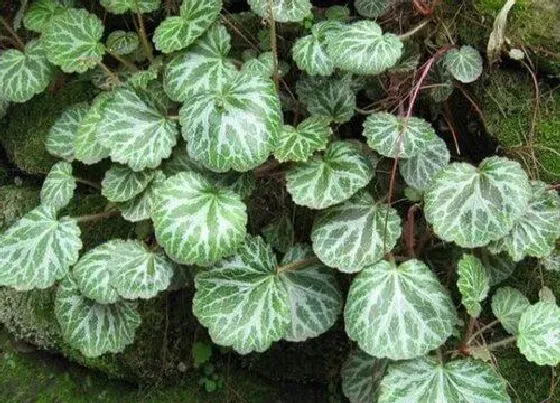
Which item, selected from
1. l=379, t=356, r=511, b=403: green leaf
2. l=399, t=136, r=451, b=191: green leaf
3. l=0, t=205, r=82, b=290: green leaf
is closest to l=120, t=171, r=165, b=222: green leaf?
l=0, t=205, r=82, b=290: green leaf

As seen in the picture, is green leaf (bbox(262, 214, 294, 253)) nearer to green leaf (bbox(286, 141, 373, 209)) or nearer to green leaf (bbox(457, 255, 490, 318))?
green leaf (bbox(286, 141, 373, 209))

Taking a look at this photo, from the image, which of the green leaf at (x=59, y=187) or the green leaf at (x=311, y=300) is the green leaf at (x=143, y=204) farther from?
the green leaf at (x=311, y=300)

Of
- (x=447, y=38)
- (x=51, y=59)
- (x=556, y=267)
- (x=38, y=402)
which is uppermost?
(x=447, y=38)

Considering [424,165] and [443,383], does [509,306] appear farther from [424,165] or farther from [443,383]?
[424,165]

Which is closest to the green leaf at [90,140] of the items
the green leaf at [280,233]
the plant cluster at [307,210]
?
the plant cluster at [307,210]

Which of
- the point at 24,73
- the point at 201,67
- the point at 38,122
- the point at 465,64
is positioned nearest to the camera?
the point at 465,64

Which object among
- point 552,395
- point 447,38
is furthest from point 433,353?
point 447,38

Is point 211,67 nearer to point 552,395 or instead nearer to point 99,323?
point 99,323

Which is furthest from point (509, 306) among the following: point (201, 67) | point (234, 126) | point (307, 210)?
point (201, 67)
